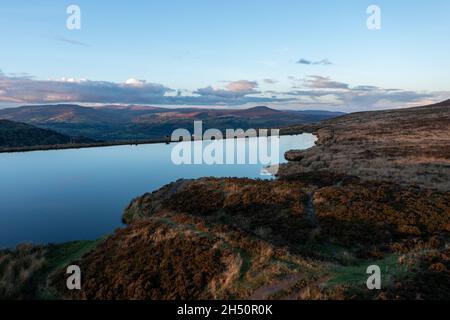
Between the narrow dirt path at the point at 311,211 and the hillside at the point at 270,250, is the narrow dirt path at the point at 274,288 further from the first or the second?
the narrow dirt path at the point at 311,211

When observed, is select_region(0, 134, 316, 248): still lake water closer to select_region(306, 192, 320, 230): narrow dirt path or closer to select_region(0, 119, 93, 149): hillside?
select_region(306, 192, 320, 230): narrow dirt path

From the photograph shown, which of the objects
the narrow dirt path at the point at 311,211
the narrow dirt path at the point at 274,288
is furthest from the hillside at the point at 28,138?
the narrow dirt path at the point at 274,288

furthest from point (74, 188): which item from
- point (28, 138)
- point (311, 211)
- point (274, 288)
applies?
point (28, 138)

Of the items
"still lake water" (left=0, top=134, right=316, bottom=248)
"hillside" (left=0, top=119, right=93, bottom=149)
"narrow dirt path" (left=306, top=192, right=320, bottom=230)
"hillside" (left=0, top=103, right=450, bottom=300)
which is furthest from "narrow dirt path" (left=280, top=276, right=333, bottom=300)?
"hillside" (left=0, top=119, right=93, bottom=149)

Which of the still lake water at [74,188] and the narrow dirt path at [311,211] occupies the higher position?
the narrow dirt path at [311,211]

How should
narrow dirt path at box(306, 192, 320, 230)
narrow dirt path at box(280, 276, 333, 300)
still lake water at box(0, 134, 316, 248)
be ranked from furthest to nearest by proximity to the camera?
still lake water at box(0, 134, 316, 248), narrow dirt path at box(306, 192, 320, 230), narrow dirt path at box(280, 276, 333, 300)

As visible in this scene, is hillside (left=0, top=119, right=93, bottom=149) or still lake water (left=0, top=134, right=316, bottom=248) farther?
hillside (left=0, top=119, right=93, bottom=149)
